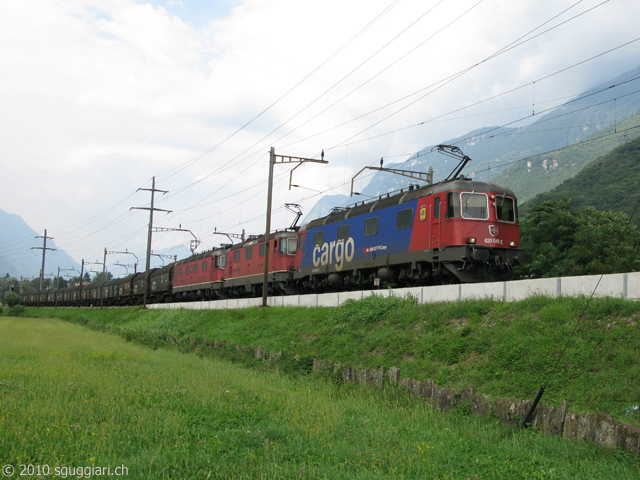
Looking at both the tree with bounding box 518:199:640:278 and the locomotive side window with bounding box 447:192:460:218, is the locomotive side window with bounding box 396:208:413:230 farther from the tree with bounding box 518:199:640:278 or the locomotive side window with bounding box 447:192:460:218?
the tree with bounding box 518:199:640:278

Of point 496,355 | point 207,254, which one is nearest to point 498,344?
point 496,355

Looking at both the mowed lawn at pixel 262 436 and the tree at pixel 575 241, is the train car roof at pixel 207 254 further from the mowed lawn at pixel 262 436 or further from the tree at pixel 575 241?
the mowed lawn at pixel 262 436

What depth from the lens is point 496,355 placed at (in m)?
11.4

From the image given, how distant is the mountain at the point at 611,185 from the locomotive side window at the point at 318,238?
36.5 meters

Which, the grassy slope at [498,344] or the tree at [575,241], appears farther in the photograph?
the tree at [575,241]

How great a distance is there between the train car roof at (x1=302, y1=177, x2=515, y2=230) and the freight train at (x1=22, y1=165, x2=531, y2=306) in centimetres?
4

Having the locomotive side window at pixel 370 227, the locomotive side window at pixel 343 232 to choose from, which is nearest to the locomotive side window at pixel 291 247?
the locomotive side window at pixel 343 232

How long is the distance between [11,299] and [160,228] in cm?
3797

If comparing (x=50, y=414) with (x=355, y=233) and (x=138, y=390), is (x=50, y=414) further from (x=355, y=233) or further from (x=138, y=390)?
(x=355, y=233)

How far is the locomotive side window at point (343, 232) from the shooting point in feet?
83.4

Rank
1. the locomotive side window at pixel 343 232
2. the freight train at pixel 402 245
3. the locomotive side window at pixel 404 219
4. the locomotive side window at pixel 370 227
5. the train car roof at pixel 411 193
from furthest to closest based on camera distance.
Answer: the locomotive side window at pixel 343 232
the locomotive side window at pixel 370 227
the locomotive side window at pixel 404 219
the train car roof at pixel 411 193
the freight train at pixel 402 245

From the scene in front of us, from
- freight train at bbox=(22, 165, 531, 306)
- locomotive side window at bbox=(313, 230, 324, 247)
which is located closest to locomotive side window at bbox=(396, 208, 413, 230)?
freight train at bbox=(22, 165, 531, 306)

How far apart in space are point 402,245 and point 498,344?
9.64 meters

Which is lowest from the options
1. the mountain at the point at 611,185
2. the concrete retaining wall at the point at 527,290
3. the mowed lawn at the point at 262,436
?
the mowed lawn at the point at 262,436
